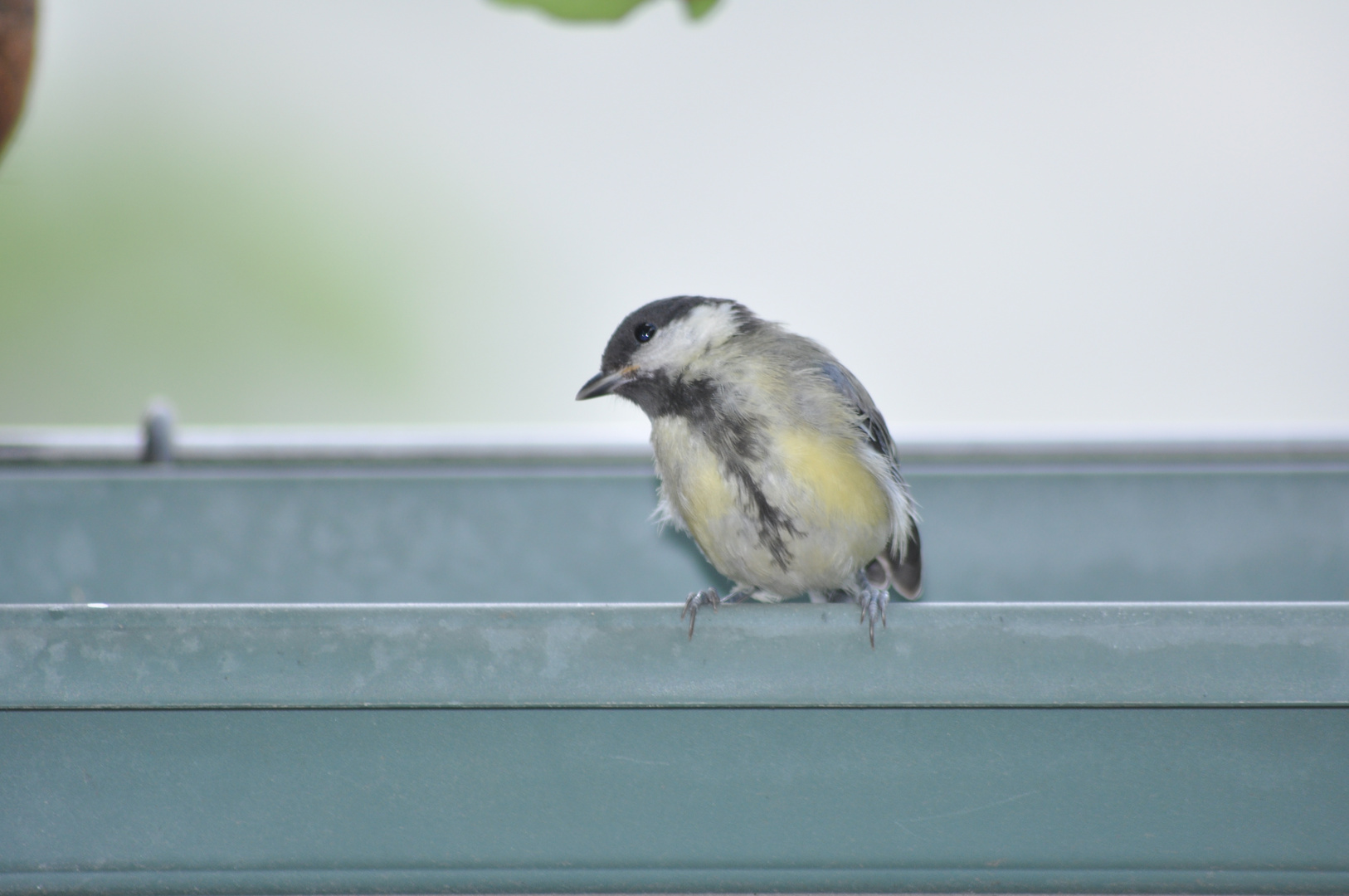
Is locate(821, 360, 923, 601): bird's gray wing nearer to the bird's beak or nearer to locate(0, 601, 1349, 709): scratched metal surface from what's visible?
the bird's beak

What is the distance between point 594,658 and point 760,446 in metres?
0.41

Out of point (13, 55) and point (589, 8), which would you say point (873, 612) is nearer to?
point (589, 8)

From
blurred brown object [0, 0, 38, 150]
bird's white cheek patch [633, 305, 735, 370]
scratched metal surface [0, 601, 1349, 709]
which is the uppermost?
blurred brown object [0, 0, 38, 150]

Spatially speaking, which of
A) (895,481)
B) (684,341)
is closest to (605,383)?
(684,341)

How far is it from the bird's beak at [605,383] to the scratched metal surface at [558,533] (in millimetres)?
243

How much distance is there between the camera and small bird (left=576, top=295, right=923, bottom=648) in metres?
1.12

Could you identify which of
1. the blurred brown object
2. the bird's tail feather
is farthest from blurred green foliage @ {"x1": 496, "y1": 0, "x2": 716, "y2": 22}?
the bird's tail feather

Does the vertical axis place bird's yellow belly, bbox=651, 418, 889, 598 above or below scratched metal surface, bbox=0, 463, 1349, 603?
above

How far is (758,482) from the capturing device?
3.66 feet

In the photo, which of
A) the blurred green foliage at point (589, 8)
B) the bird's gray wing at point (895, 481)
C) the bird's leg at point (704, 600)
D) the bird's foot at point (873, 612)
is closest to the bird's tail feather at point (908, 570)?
the bird's gray wing at point (895, 481)

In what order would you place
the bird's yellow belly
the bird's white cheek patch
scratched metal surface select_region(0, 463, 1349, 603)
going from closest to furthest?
the bird's yellow belly < the bird's white cheek patch < scratched metal surface select_region(0, 463, 1349, 603)

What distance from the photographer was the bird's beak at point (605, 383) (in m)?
1.24

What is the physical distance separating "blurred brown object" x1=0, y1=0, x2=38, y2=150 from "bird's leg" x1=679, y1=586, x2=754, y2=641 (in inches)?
21.6

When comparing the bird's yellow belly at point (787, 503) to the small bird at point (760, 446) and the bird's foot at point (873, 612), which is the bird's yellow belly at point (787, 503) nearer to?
the small bird at point (760, 446)
